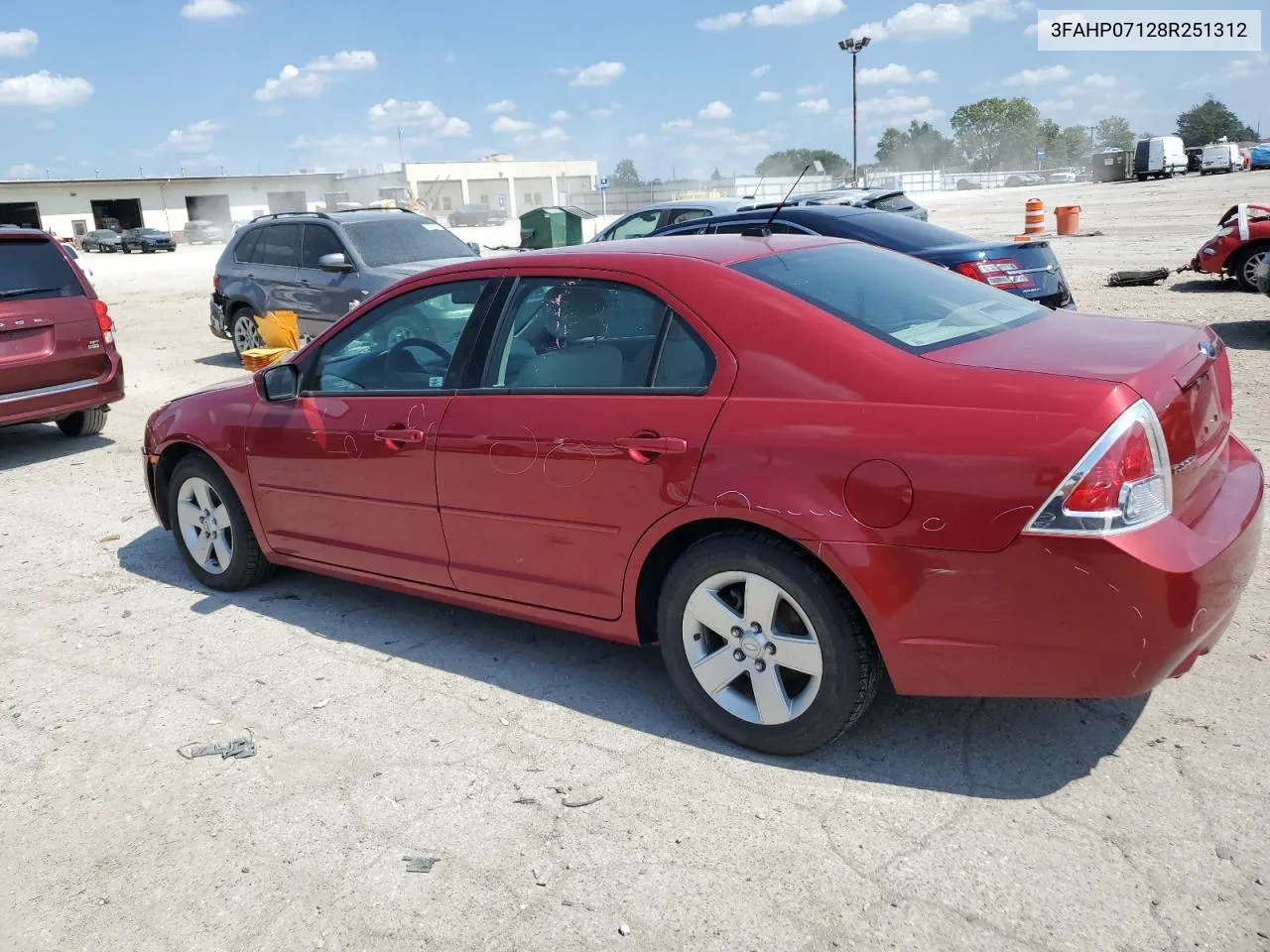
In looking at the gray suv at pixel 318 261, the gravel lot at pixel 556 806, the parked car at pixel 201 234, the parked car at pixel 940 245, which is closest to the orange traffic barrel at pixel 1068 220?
the parked car at pixel 940 245

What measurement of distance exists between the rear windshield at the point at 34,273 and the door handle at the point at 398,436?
5853 mm

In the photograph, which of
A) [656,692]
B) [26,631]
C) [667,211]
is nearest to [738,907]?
[656,692]

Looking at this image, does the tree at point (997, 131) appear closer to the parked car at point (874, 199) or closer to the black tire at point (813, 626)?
the parked car at point (874, 199)

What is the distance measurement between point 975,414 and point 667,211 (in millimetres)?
11240

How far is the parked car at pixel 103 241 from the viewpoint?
5487 cm

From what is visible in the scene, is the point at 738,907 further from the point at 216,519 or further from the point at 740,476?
the point at 216,519

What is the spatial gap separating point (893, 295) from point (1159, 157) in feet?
213

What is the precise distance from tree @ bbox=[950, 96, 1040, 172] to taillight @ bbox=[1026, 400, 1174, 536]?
152 m

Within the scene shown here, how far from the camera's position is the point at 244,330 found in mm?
12430

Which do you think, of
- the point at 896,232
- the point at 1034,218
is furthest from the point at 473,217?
the point at 896,232

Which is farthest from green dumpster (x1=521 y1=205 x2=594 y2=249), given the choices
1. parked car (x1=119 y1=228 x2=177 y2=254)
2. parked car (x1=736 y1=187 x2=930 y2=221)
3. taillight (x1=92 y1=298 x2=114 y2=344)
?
parked car (x1=119 y1=228 x2=177 y2=254)

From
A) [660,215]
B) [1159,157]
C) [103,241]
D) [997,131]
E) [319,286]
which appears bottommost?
[319,286]

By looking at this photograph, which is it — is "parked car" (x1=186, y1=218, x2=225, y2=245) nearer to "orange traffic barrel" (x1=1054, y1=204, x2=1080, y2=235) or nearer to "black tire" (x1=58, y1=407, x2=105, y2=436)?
"orange traffic barrel" (x1=1054, y1=204, x2=1080, y2=235)

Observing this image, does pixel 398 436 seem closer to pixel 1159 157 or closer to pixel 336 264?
pixel 336 264
